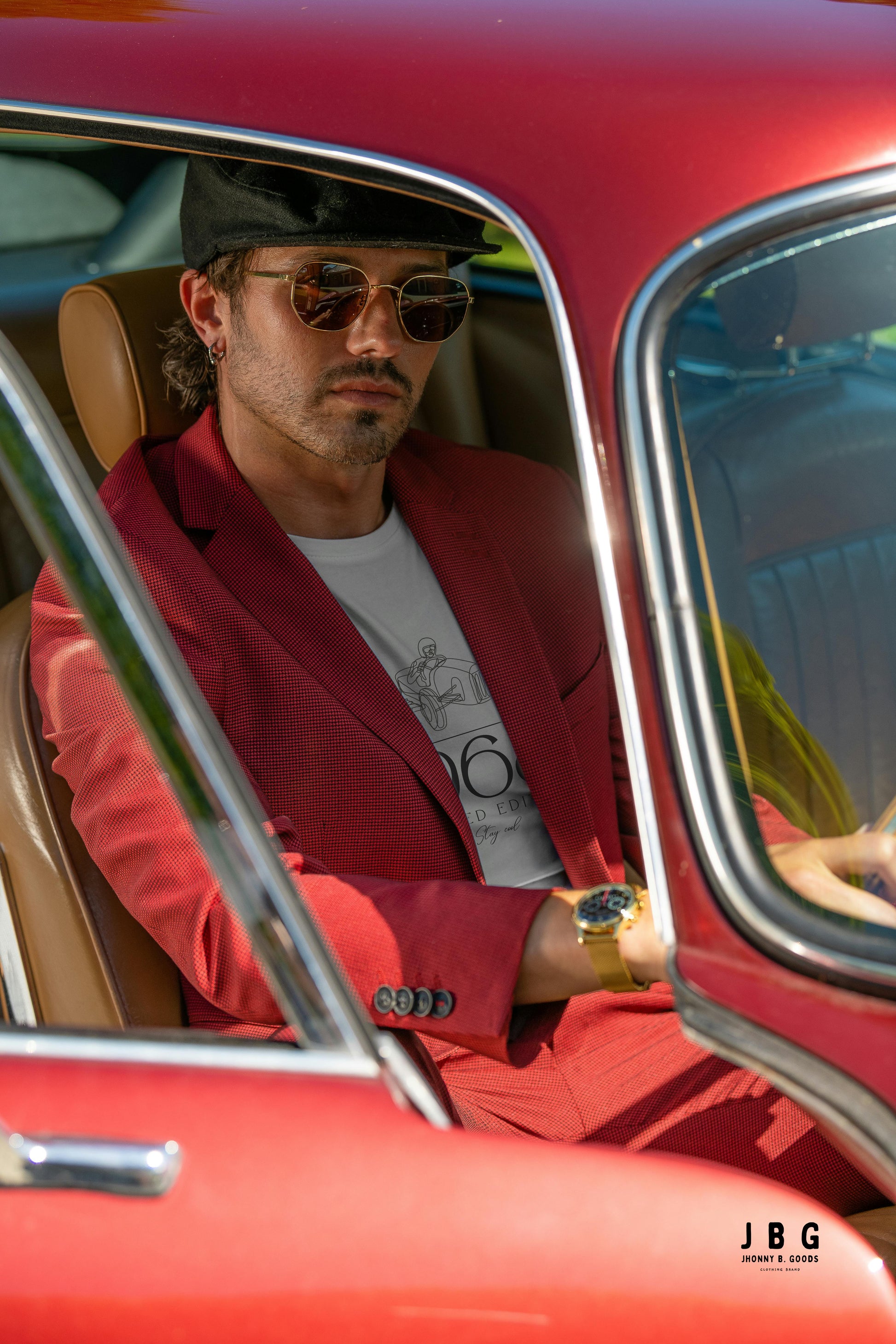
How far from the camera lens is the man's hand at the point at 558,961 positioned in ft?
3.60

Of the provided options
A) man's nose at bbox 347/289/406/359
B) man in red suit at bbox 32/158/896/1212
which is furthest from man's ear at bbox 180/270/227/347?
man's nose at bbox 347/289/406/359

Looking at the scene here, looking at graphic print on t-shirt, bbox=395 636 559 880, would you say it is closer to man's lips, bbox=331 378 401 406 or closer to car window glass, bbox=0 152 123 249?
man's lips, bbox=331 378 401 406

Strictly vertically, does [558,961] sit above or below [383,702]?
below

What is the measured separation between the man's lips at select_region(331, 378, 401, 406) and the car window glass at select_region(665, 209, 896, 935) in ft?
2.71

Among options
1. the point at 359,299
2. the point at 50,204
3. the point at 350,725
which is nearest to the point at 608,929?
the point at 350,725

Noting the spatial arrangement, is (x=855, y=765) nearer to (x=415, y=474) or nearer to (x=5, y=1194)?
(x=5, y=1194)

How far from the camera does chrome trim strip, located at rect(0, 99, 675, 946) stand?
96 cm

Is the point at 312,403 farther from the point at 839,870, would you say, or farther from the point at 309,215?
the point at 839,870

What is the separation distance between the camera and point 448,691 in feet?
5.88

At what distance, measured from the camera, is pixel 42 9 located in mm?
1194

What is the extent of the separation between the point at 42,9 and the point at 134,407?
73 cm

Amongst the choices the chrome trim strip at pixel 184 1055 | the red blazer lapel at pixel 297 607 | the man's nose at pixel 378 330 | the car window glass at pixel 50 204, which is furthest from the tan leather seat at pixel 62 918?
the car window glass at pixel 50 204

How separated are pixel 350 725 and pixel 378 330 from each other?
1.73 ft

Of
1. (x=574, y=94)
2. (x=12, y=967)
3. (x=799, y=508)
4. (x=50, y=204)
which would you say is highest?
(x=50, y=204)
